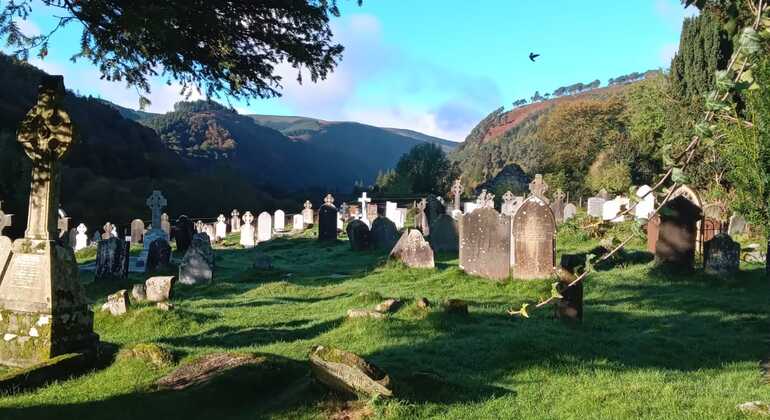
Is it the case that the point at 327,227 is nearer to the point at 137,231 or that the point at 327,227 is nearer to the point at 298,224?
the point at 298,224

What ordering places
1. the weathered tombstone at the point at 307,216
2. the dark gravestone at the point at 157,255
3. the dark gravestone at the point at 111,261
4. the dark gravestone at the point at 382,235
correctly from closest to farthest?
1. the dark gravestone at the point at 111,261
2. the dark gravestone at the point at 157,255
3. the dark gravestone at the point at 382,235
4. the weathered tombstone at the point at 307,216

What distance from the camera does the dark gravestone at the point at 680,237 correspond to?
44.8 ft

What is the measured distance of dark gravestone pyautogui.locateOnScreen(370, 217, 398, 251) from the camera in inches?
883

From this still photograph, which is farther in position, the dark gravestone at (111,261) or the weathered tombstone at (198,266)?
the dark gravestone at (111,261)

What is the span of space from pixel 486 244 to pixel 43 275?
9250mm

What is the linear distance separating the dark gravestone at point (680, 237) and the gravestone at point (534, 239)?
8.09ft

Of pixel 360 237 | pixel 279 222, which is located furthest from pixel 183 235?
pixel 279 222

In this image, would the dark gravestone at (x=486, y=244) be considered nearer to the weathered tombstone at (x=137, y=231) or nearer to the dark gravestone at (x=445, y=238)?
the dark gravestone at (x=445, y=238)

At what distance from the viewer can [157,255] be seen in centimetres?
1881

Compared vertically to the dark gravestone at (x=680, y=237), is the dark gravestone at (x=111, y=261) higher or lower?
lower

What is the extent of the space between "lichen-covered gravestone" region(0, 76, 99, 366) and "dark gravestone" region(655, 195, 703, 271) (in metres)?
11.3

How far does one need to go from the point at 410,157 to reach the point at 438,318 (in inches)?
2476

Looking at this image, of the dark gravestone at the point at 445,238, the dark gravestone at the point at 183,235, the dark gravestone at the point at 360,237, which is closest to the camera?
the dark gravestone at the point at 445,238

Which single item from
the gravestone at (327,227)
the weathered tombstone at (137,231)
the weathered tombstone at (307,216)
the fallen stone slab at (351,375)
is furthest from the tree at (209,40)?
the weathered tombstone at (307,216)
